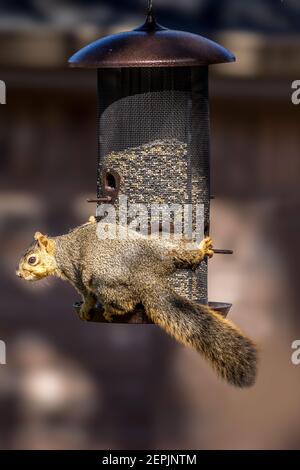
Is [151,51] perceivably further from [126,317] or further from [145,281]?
[126,317]

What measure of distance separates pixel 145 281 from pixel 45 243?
389 millimetres

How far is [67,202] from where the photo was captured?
299 inches

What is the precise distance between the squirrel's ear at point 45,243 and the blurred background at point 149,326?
280 cm

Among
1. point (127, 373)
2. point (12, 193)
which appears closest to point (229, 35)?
point (12, 193)

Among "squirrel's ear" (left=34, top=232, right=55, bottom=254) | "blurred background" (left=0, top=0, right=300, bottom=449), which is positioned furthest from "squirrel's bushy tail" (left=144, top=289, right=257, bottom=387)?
"blurred background" (left=0, top=0, right=300, bottom=449)

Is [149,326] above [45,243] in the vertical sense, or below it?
above

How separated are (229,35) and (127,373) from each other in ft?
6.49

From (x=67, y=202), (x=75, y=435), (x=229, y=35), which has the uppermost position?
(x=229, y=35)

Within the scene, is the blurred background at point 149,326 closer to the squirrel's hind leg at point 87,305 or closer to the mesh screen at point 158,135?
the mesh screen at point 158,135

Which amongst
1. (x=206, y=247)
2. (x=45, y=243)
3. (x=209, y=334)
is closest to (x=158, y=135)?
(x=206, y=247)

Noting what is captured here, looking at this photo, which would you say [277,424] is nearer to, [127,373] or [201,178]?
[127,373]

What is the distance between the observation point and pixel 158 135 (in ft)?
15.5

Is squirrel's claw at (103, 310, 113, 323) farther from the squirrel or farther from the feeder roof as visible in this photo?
the feeder roof

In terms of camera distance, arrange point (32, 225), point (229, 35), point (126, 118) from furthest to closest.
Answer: point (32, 225), point (229, 35), point (126, 118)
